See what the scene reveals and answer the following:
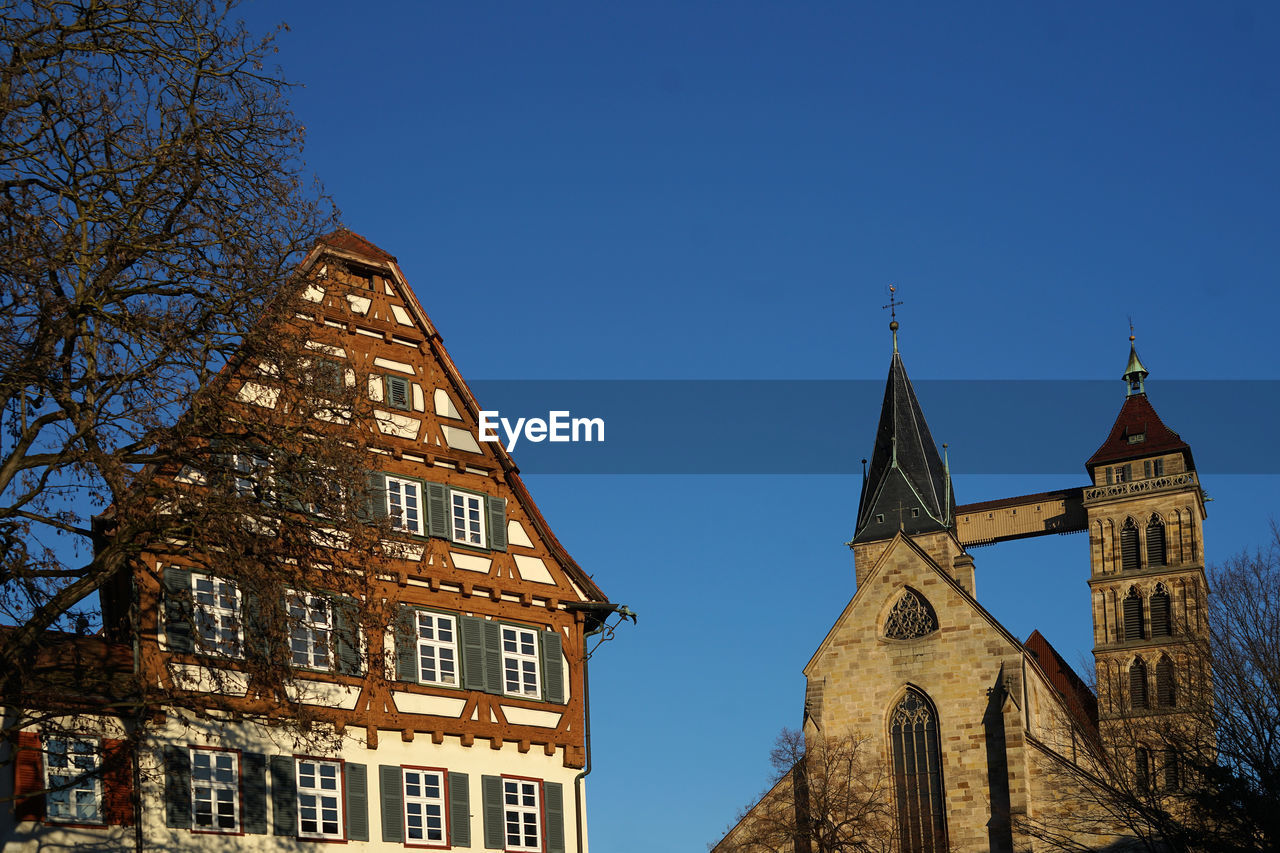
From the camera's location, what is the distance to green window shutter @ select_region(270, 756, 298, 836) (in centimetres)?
2691

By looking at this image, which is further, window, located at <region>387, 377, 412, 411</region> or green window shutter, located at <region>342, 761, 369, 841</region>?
window, located at <region>387, 377, 412, 411</region>

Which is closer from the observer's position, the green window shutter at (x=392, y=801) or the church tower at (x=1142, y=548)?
the green window shutter at (x=392, y=801)

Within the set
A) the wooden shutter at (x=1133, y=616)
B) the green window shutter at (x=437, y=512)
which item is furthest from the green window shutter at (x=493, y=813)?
the wooden shutter at (x=1133, y=616)

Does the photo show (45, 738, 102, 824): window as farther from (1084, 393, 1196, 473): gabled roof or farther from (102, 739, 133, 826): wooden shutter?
(1084, 393, 1196, 473): gabled roof

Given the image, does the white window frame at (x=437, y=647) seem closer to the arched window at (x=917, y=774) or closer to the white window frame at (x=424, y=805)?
the white window frame at (x=424, y=805)

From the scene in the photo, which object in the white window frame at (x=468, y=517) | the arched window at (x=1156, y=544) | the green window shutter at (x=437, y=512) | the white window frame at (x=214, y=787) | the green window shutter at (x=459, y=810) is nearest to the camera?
the white window frame at (x=214, y=787)

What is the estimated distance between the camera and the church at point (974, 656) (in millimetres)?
52594

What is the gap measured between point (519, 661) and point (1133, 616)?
45.4 meters

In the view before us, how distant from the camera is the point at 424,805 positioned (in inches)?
1133

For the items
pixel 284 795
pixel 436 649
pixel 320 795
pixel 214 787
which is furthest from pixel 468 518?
pixel 214 787

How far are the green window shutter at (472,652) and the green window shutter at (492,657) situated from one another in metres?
0.09

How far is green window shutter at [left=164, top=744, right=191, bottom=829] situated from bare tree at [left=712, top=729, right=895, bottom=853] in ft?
83.2

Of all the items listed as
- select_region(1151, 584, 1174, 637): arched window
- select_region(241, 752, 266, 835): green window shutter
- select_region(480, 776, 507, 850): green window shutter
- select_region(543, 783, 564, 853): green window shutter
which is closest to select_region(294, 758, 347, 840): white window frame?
select_region(241, 752, 266, 835): green window shutter

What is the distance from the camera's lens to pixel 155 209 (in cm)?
1878
